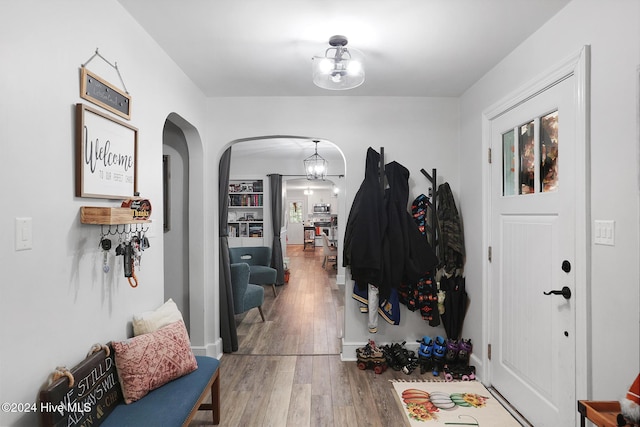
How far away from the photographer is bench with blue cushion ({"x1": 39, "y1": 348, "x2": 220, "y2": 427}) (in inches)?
49.6

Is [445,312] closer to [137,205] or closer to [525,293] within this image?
[525,293]

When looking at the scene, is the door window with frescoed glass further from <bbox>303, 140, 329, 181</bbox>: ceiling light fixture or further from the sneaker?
<bbox>303, 140, 329, 181</bbox>: ceiling light fixture

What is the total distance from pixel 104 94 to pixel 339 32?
4.37ft

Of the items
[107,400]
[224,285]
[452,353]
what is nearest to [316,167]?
[224,285]

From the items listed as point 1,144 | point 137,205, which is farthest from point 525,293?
point 1,144

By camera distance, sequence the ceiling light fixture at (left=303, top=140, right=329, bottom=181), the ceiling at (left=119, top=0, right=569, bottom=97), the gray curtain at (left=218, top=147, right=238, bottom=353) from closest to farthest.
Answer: the ceiling at (left=119, top=0, right=569, bottom=97) < the gray curtain at (left=218, top=147, right=238, bottom=353) < the ceiling light fixture at (left=303, top=140, right=329, bottom=181)

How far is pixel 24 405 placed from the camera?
120 cm

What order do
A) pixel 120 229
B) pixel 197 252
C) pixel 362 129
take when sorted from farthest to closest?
pixel 362 129 < pixel 197 252 < pixel 120 229

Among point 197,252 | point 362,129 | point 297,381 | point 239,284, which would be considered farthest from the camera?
point 239,284

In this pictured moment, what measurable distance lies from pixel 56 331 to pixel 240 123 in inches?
92.0

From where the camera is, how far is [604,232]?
5.20ft

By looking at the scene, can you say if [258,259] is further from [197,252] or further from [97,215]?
[97,215]

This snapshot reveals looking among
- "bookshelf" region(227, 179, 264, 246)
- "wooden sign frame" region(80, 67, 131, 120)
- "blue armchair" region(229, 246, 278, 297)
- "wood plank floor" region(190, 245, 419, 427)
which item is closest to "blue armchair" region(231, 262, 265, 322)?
"wood plank floor" region(190, 245, 419, 427)

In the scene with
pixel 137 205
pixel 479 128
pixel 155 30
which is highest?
pixel 155 30
